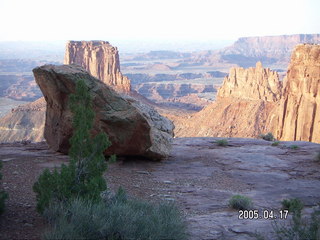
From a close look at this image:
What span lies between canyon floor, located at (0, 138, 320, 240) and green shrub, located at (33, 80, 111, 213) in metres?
0.42

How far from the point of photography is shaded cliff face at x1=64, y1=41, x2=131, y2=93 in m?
88.5

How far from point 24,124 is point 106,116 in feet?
189

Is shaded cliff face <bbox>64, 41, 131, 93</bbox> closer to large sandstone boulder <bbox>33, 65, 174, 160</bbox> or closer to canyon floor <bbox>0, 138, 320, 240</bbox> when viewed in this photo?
canyon floor <bbox>0, 138, 320, 240</bbox>

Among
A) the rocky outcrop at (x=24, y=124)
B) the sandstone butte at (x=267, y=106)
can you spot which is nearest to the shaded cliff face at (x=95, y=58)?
the rocky outcrop at (x=24, y=124)

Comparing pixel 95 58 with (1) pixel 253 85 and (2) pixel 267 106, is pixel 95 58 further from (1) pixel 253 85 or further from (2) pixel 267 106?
(2) pixel 267 106

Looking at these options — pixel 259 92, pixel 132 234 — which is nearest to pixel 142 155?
pixel 132 234

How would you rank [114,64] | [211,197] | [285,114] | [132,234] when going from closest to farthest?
1. [132,234]
2. [211,197]
3. [285,114]
4. [114,64]

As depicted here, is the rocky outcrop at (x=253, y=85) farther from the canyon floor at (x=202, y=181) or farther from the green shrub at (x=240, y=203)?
the green shrub at (x=240, y=203)

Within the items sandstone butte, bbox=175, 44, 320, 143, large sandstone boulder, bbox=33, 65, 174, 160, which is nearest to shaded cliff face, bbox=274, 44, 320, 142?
sandstone butte, bbox=175, 44, 320, 143

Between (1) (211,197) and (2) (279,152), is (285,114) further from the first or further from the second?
(1) (211,197)

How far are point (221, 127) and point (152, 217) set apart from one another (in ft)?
186

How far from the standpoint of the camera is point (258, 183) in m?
Answer: 9.76

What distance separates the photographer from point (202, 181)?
9.77 m

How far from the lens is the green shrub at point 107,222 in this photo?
15.9ft
